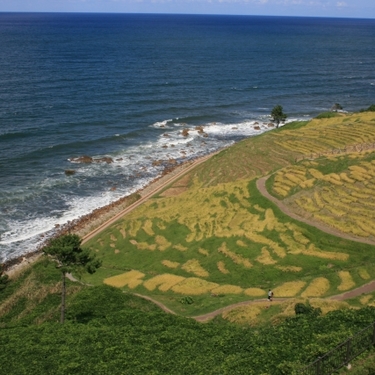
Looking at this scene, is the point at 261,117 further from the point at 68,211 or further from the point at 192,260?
the point at 192,260

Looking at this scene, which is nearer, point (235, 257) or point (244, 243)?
point (235, 257)

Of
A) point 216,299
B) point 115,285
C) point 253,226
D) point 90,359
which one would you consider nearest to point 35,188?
point 115,285

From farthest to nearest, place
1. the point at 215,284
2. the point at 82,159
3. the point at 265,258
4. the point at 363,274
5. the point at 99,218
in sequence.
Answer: the point at 82,159, the point at 99,218, the point at 265,258, the point at 215,284, the point at 363,274

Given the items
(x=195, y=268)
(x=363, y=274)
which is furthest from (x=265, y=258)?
(x=363, y=274)

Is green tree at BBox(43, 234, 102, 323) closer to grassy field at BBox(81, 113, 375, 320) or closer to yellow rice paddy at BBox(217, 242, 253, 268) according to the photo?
grassy field at BBox(81, 113, 375, 320)

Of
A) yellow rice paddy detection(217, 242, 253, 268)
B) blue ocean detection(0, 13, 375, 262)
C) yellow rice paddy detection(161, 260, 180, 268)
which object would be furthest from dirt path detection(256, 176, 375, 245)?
blue ocean detection(0, 13, 375, 262)

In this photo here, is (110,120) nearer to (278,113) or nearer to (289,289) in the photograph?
(278,113)

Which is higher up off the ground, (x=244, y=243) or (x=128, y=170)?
(x=244, y=243)
